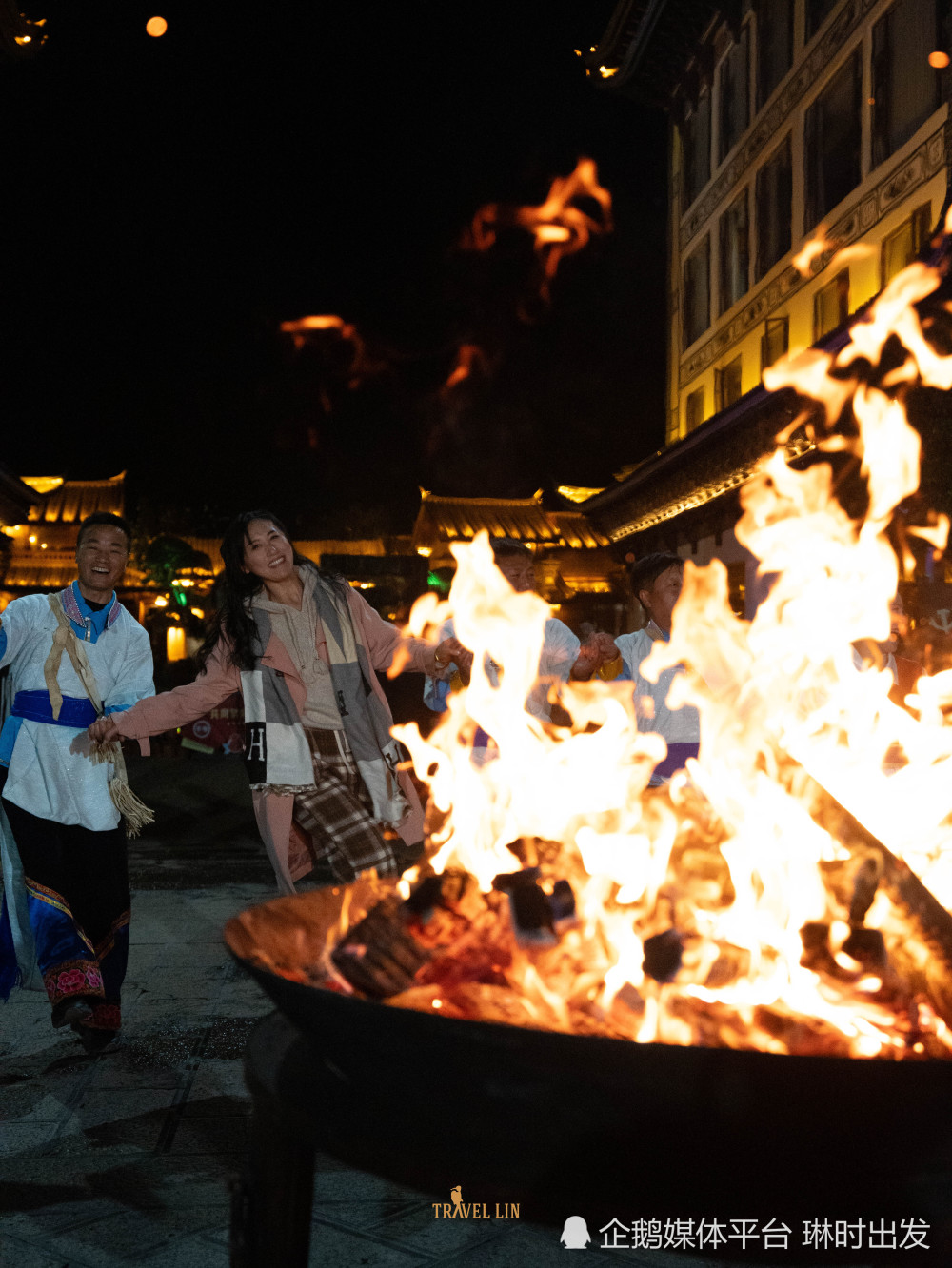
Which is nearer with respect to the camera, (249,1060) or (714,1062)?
(714,1062)

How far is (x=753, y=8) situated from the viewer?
16453 millimetres

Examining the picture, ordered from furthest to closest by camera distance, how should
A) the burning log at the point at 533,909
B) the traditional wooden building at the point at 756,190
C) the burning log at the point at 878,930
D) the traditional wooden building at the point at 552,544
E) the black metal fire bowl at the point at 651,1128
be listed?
the traditional wooden building at the point at 552,544
the traditional wooden building at the point at 756,190
the burning log at the point at 533,909
the burning log at the point at 878,930
the black metal fire bowl at the point at 651,1128

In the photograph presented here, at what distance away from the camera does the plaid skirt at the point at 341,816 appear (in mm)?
3170

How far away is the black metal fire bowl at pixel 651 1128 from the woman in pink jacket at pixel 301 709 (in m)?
1.76

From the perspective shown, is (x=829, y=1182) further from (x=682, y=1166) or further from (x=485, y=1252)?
(x=485, y=1252)

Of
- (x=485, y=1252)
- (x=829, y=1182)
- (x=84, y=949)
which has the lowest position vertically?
(x=485, y=1252)

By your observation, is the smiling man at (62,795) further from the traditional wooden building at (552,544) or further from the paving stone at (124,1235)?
the traditional wooden building at (552,544)

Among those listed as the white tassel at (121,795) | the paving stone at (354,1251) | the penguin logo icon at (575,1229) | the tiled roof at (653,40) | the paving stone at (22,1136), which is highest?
the tiled roof at (653,40)

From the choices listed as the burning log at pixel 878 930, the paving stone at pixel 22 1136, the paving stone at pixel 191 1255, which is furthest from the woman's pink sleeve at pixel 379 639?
the burning log at pixel 878 930

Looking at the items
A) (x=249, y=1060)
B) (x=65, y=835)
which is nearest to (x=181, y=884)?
(x=65, y=835)

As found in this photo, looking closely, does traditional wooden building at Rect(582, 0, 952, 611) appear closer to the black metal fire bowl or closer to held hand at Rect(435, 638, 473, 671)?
held hand at Rect(435, 638, 473, 671)

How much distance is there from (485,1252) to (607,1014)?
831 millimetres

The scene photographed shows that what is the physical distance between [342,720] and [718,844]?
1.46m

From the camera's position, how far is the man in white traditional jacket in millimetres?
3578
